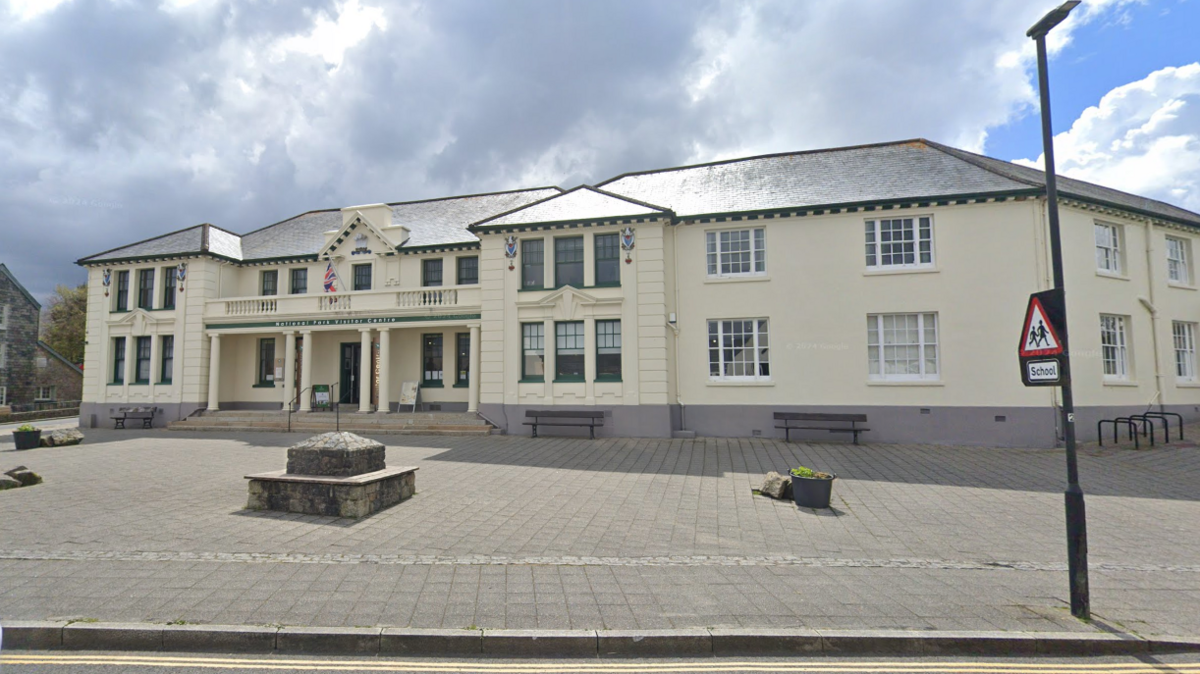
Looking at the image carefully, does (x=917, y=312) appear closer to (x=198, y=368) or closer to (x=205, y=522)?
(x=205, y=522)

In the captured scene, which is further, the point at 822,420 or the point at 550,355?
the point at 550,355

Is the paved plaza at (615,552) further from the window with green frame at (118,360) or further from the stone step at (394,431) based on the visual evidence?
the window with green frame at (118,360)

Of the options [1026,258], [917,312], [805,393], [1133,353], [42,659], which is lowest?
[42,659]

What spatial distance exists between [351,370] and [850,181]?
65.8ft

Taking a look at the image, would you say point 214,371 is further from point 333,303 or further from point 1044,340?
point 1044,340

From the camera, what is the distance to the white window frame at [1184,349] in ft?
59.2

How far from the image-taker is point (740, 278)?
58.7 ft

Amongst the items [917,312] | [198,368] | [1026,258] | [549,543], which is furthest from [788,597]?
[198,368]

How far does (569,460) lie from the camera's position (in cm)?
1371

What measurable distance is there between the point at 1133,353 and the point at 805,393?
9.86 m

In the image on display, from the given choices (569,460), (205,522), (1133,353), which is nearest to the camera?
(205,522)

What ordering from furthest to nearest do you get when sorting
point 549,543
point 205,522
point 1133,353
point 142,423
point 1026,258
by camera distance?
1. point 142,423
2. point 1133,353
3. point 1026,258
4. point 205,522
5. point 549,543

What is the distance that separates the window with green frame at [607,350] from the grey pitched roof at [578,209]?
3474 millimetres

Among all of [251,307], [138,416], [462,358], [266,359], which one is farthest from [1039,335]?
[138,416]
